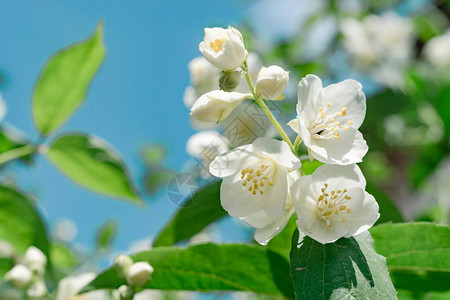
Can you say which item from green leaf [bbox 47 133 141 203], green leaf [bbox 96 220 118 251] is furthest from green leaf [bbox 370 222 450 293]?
green leaf [bbox 96 220 118 251]

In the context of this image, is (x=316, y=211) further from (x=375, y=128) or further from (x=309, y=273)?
(x=375, y=128)

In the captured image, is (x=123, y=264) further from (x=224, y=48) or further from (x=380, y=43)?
(x=380, y=43)

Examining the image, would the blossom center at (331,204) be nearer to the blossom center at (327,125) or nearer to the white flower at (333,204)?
the white flower at (333,204)

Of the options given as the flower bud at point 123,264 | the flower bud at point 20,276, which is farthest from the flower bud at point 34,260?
the flower bud at point 123,264

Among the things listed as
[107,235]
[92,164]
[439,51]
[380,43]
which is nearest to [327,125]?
[92,164]

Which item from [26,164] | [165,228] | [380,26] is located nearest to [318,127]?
[165,228]

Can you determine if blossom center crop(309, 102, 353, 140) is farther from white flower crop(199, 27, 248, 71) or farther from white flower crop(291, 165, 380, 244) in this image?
white flower crop(199, 27, 248, 71)
